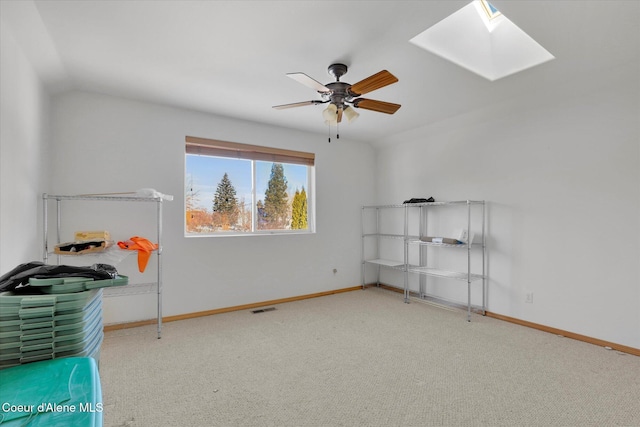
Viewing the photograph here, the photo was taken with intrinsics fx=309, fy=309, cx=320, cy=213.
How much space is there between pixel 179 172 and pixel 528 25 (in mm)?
3515

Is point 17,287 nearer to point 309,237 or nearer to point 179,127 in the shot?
point 179,127

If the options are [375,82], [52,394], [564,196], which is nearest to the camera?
[52,394]

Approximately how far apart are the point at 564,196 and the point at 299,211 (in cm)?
320

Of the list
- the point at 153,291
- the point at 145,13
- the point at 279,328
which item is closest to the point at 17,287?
the point at 145,13

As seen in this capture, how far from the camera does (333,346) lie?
286cm

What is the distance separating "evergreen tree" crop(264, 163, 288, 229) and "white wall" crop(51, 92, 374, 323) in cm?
29

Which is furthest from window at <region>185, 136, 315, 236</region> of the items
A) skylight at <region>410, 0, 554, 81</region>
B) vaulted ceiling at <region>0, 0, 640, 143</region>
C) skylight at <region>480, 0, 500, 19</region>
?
skylight at <region>480, 0, 500, 19</region>

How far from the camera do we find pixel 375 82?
215 centimetres

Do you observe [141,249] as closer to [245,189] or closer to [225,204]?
[225,204]

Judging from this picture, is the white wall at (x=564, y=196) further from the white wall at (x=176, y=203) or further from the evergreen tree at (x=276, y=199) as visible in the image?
the evergreen tree at (x=276, y=199)

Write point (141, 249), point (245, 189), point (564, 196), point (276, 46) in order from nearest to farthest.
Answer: point (276, 46) < point (141, 249) < point (564, 196) < point (245, 189)

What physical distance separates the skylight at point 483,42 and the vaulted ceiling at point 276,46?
0.09 m

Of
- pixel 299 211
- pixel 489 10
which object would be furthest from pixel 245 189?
pixel 489 10

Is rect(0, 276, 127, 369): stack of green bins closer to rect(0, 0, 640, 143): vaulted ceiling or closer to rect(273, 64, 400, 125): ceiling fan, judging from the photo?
rect(0, 0, 640, 143): vaulted ceiling
